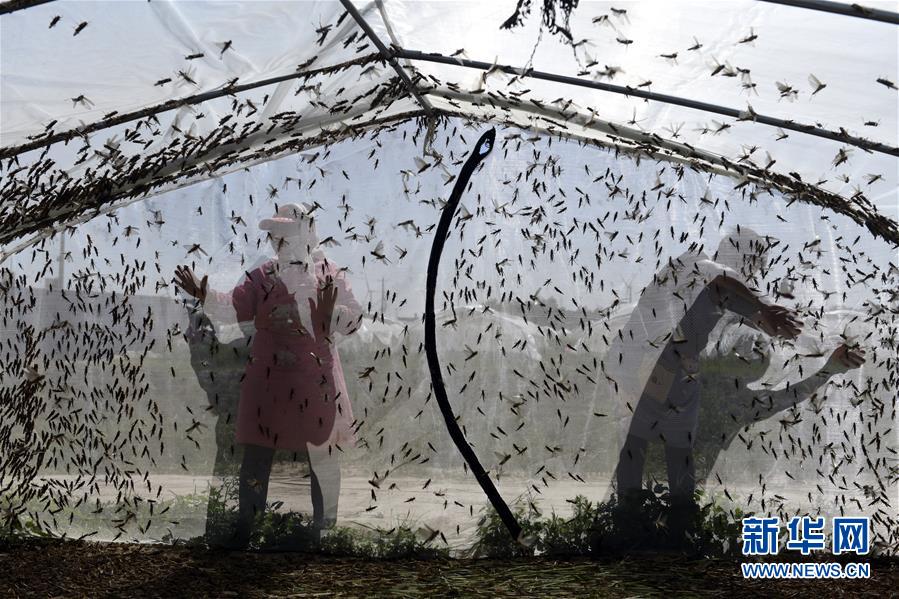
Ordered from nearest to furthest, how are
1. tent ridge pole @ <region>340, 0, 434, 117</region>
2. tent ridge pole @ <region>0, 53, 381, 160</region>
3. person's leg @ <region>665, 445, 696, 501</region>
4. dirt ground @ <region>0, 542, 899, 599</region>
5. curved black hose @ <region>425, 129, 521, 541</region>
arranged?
tent ridge pole @ <region>340, 0, 434, 117</region>, tent ridge pole @ <region>0, 53, 381, 160</region>, dirt ground @ <region>0, 542, 899, 599</region>, curved black hose @ <region>425, 129, 521, 541</region>, person's leg @ <region>665, 445, 696, 501</region>

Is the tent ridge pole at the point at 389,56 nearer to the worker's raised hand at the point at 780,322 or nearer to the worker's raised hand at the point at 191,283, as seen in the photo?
the worker's raised hand at the point at 191,283

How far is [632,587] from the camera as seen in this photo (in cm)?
527

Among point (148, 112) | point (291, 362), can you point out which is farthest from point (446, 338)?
point (148, 112)

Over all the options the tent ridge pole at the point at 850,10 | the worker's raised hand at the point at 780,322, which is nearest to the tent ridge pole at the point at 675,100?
the tent ridge pole at the point at 850,10

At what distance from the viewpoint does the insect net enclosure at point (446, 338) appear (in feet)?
20.2

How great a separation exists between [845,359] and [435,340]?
281 cm

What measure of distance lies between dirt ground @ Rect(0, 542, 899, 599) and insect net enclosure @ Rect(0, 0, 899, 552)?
0.28m

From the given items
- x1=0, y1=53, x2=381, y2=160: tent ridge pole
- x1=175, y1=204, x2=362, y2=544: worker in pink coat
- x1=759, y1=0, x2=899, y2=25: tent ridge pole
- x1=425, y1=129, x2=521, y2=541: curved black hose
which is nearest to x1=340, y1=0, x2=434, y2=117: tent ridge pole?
x1=0, y1=53, x2=381, y2=160: tent ridge pole

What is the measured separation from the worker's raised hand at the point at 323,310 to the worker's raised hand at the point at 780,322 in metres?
2.97

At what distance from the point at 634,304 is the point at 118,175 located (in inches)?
140

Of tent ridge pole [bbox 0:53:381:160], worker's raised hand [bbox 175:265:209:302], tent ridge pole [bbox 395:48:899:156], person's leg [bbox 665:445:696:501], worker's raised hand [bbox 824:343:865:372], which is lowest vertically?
person's leg [bbox 665:445:696:501]

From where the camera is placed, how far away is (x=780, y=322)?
20.2 feet

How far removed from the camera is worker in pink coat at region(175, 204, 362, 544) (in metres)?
6.16

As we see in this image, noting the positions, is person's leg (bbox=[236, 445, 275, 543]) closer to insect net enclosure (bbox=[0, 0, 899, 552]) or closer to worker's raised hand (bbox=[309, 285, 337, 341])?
insect net enclosure (bbox=[0, 0, 899, 552])
